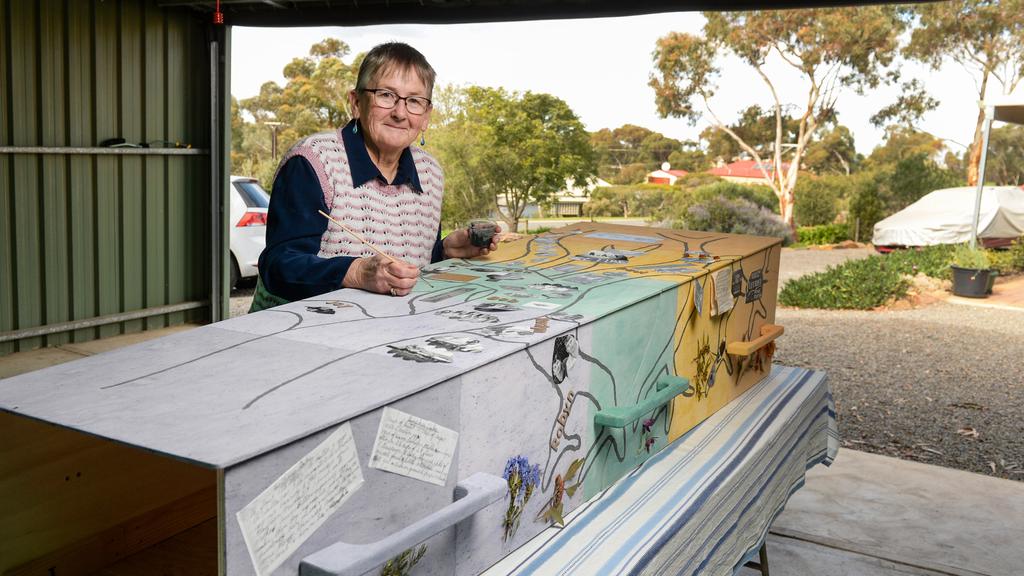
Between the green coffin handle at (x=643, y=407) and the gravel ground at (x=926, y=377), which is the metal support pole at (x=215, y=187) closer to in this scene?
the gravel ground at (x=926, y=377)

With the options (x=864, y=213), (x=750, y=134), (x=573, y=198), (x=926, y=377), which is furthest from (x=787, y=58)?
(x=926, y=377)

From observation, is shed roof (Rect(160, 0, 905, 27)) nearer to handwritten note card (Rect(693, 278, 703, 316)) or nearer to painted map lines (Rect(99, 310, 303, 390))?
handwritten note card (Rect(693, 278, 703, 316))

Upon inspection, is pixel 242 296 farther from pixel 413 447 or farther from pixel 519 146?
pixel 413 447

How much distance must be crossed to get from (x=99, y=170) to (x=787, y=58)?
14955mm

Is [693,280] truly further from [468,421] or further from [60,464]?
[60,464]

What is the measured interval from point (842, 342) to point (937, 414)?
2114mm

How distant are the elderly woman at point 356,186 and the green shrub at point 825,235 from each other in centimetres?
1527

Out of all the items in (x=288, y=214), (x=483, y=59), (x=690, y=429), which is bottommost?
(x=690, y=429)

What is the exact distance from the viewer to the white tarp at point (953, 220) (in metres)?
13.1

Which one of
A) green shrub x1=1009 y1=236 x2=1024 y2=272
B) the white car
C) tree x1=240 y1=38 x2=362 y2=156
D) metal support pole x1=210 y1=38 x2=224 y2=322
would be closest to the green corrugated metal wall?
metal support pole x1=210 y1=38 x2=224 y2=322

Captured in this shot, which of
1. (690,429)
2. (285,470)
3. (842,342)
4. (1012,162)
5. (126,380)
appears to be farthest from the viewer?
(1012,162)

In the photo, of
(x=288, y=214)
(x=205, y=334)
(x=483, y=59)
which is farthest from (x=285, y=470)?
(x=483, y=59)

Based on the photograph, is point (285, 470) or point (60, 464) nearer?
point (285, 470)

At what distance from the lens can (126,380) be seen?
3.21 feet
